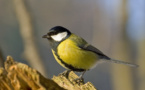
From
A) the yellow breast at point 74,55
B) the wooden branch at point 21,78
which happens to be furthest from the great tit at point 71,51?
the wooden branch at point 21,78

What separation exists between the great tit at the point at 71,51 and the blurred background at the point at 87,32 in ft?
1.75

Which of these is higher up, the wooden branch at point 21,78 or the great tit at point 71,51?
the wooden branch at point 21,78

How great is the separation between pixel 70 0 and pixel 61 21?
32.0 inches

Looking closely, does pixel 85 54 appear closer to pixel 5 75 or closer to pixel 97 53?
pixel 97 53

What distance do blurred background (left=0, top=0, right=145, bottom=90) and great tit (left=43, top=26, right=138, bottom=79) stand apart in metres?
0.53

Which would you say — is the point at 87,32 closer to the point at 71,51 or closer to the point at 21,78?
the point at 71,51

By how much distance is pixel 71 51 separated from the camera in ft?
10.6

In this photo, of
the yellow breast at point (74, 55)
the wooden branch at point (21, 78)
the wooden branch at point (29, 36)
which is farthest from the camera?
the wooden branch at point (29, 36)

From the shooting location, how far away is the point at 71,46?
3.29m

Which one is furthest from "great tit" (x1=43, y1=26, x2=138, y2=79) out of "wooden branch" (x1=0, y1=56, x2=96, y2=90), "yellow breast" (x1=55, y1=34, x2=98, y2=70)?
"wooden branch" (x1=0, y1=56, x2=96, y2=90)

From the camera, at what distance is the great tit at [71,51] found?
318cm

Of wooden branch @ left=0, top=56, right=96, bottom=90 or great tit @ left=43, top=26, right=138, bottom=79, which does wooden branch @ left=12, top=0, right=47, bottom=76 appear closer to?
great tit @ left=43, top=26, right=138, bottom=79

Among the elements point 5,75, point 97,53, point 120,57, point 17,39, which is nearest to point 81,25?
point 17,39

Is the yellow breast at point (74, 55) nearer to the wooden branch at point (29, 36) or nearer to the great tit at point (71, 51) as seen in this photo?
the great tit at point (71, 51)
